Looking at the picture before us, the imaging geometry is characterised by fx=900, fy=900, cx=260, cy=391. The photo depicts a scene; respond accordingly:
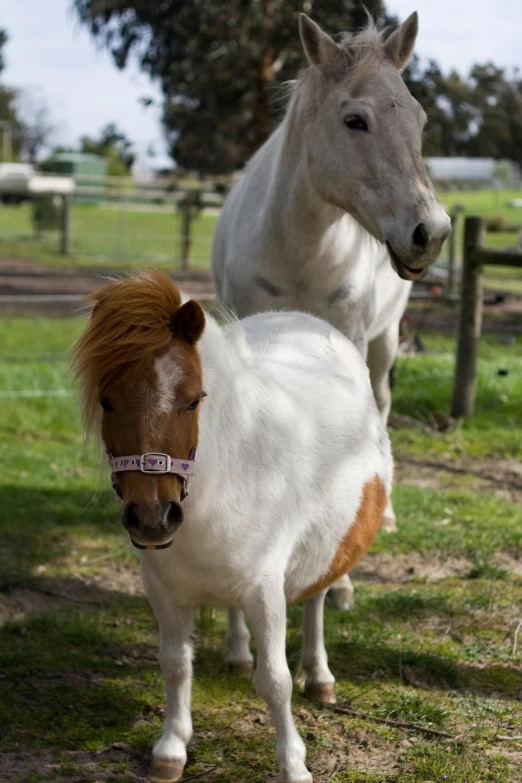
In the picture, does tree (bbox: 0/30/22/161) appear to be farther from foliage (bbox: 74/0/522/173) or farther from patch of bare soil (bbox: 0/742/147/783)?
patch of bare soil (bbox: 0/742/147/783)

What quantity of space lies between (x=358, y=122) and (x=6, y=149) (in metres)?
66.9

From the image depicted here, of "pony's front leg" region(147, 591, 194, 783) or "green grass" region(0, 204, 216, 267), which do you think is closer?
"pony's front leg" region(147, 591, 194, 783)

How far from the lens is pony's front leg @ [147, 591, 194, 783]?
9.57 feet

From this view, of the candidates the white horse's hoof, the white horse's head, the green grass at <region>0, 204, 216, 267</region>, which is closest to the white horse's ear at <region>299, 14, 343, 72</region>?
the white horse's head

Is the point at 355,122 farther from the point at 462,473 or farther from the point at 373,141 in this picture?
the point at 462,473

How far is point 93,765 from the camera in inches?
120

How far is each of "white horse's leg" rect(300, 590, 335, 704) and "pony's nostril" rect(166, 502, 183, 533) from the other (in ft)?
4.20

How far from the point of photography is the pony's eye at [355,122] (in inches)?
145

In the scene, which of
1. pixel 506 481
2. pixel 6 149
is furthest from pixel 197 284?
pixel 6 149

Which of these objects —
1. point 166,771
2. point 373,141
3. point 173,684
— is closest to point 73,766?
point 166,771

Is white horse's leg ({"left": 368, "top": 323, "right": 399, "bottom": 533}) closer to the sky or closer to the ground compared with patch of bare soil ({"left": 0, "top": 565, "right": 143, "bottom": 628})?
closer to the sky

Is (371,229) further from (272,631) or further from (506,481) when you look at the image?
(506,481)

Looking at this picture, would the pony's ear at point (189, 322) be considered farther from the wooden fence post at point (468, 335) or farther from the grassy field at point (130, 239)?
the grassy field at point (130, 239)

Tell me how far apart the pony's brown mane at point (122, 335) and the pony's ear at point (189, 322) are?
0.09ft
